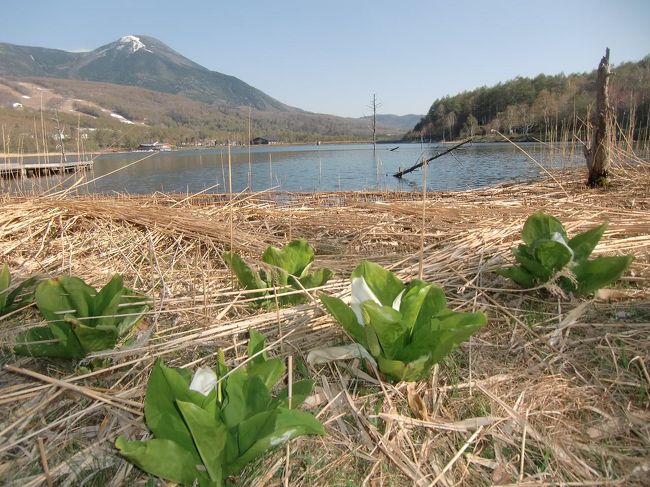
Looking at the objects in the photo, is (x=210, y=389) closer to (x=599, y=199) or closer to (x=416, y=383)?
(x=416, y=383)

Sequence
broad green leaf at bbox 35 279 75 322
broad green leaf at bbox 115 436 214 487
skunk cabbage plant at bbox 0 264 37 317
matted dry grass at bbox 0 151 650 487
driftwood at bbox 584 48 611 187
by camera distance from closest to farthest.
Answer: broad green leaf at bbox 115 436 214 487 < matted dry grass at bbox 0 151 650 487 < broad green leaf at bbox 35 279 75 322 < skunk cabbage plant at bbox 0 264 37 317 < driftwood at bbox 584 48 611 187

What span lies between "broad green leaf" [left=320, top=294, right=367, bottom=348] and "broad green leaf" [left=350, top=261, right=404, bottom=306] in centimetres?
11

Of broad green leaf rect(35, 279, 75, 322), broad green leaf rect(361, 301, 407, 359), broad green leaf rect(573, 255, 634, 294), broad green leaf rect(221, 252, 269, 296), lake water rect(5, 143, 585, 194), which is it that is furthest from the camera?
lake water rect(5, 143, 585, 194)

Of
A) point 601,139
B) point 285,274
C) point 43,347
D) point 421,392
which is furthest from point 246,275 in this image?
point 601,139

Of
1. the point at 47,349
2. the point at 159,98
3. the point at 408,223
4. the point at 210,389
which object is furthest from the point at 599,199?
the point at 159,98

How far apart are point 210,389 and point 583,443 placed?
0.86 metres

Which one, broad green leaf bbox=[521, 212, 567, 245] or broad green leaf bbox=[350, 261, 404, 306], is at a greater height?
broad green leaf bbox=[521, 212, 567, 245]

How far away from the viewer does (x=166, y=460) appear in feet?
2.48

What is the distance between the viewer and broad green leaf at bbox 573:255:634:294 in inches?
53.1

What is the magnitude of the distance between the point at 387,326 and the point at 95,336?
2.82 ft

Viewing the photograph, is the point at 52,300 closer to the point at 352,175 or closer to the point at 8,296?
the point at 8,296

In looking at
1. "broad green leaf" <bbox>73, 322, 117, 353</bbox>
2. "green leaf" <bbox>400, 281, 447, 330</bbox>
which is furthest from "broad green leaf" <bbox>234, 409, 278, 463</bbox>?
"broad green leaf" <bbox>73, 322, 117, 353</bbox>

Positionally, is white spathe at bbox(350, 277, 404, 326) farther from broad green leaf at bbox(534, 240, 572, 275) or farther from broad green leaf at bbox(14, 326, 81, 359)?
broad green leaf at bbox(14, 326, 81, 359)

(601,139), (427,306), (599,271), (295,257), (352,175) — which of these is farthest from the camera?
(352,175)
